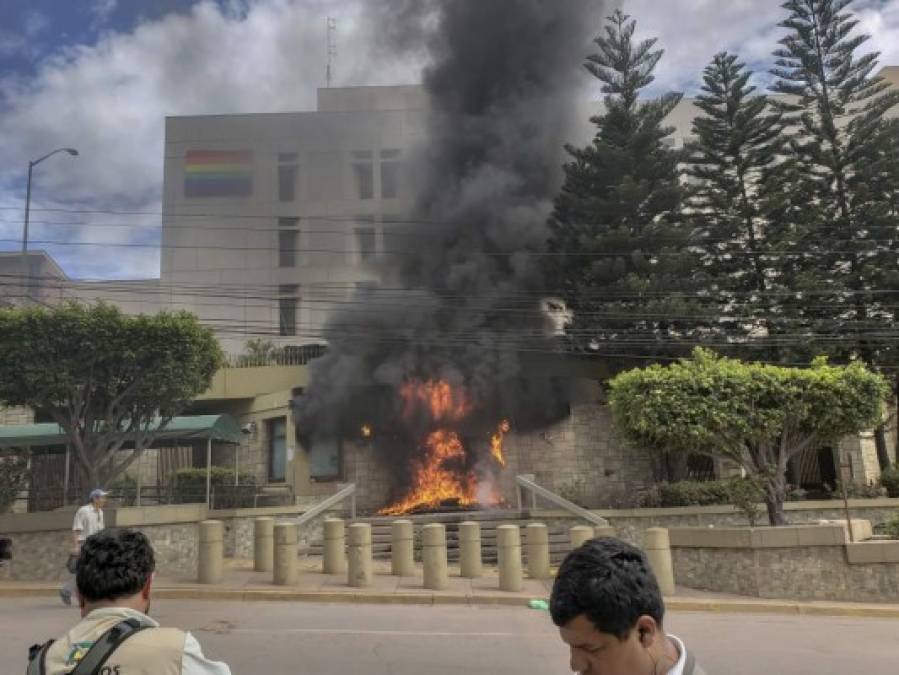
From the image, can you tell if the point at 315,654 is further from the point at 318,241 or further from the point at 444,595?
the point at 318,241

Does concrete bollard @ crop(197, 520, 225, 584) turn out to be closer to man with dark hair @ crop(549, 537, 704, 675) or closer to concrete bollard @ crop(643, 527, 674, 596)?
concrete bollard @ crop(643, 527, 674, 596)

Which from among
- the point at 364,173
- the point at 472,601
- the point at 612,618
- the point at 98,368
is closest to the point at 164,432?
the point at 98,368

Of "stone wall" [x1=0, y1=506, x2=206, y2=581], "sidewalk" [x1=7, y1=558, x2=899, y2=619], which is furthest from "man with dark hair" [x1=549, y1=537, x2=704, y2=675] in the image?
"stone wall" [x1=0, y1=506, x2=206, y2=581]

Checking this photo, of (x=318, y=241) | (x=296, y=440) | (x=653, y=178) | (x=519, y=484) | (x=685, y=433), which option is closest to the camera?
(x=685, y=433)

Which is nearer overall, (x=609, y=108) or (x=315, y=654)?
(x=315, y=654)

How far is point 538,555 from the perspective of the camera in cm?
1237

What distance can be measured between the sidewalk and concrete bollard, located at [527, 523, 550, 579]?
159 millimetres

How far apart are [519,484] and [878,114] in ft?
57.4

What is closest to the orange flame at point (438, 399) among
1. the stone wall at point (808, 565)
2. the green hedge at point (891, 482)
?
the green hedge at point (891, 482)

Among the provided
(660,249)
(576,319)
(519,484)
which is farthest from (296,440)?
(660,249)

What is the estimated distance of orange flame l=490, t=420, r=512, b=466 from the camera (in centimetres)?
2420

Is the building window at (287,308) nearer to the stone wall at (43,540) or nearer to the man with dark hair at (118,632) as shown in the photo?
the stone wall at (43,540)

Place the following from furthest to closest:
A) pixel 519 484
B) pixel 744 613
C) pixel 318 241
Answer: pixel 318 241 < pixel 519 484 < pixel 744 613

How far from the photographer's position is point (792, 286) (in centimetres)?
2394
